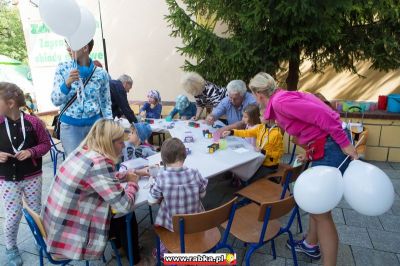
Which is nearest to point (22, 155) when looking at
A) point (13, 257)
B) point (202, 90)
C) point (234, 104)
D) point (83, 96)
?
point (83, 96)

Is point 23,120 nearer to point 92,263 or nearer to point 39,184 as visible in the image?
point 39,184

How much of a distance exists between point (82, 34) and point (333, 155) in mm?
2212

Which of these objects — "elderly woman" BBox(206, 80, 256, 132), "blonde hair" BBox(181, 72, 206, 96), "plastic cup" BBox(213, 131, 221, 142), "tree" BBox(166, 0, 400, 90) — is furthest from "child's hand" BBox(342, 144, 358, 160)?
"blonde hair" BBox(181, 72, 206, 96)

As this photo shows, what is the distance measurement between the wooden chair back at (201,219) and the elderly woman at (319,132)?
2.30ft

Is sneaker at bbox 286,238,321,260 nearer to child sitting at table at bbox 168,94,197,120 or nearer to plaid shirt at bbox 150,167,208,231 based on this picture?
plaid shirt at bbox 150,167,208,231

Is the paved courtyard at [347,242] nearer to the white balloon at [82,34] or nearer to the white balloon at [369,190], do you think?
the white balloon at [369,190]

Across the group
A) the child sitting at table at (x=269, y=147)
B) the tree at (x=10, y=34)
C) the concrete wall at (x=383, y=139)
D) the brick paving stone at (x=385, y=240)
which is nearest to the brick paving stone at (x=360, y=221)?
the brick paving stone at (x=385, y=240)

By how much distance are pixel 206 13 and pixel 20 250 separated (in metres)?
4.19

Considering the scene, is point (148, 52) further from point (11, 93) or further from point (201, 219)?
point (201, 219)

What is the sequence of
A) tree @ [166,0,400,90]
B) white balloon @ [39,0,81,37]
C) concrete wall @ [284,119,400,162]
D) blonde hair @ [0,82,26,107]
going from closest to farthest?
blonde hair @ [0,82,26,107], white balloon @ [39,0,81,37], tree @ [166,0,400,90], concrete wall @ [284,119,400,162]

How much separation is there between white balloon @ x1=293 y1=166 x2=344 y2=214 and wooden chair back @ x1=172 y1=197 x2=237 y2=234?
446 millimetres

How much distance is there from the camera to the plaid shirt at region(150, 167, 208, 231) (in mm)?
1926

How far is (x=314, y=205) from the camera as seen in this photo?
1747 mm

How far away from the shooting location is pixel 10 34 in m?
16.4
